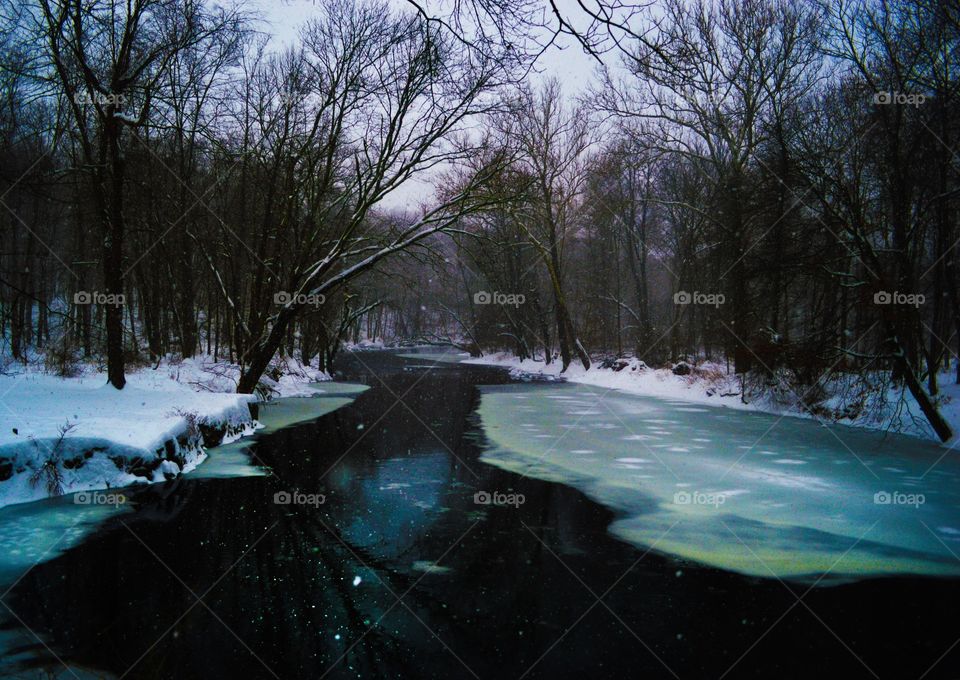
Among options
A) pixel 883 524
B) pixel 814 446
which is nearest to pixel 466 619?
pixel 883 524

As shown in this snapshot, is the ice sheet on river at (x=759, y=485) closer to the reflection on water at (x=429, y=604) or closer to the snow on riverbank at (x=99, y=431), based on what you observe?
the reflection on water at (x=429, y=604)

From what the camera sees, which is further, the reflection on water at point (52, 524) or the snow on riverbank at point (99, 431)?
the snow on riverbank at point (99, 431)

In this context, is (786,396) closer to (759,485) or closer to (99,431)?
(759,485)

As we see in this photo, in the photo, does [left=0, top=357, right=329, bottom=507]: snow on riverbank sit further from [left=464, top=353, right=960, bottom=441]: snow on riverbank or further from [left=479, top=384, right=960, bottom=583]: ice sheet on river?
[left=464, top=353, right=960, bottom=441]: snow on riverbank

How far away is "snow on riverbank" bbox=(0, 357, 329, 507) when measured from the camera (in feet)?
26.0

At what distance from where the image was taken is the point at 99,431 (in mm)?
8617

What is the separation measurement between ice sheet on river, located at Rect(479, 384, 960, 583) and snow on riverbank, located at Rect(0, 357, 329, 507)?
5803 millimetres

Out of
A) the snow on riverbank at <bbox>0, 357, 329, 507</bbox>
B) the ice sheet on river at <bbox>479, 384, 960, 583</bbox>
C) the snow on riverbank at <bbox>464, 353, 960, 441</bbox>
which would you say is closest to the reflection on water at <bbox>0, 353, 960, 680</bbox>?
the ice sheet on river at <bbox>479, 384, 960, 583</bbox>

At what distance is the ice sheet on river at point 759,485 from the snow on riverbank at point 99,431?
5.80 m

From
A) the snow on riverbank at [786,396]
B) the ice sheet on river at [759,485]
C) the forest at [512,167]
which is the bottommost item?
the ice sheet on river at [759,485]

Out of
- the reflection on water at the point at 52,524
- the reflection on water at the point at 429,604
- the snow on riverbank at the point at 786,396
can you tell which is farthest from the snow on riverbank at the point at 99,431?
the snow on riverbank at the point at 786,396

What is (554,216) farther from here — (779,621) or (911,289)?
(779,621)

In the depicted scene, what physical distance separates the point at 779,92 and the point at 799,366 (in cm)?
1042

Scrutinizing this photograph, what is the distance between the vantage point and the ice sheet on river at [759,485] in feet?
Result: 20.9
